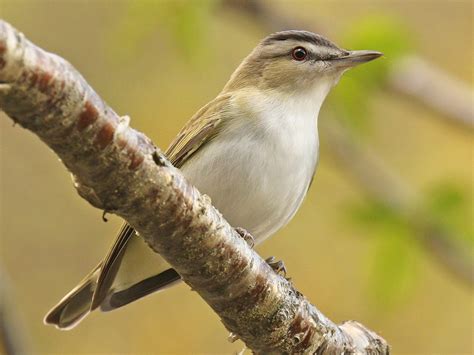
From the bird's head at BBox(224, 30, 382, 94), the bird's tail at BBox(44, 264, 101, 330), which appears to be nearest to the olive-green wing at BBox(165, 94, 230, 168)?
the bird's head at BBox(224, 30, 382, 94)

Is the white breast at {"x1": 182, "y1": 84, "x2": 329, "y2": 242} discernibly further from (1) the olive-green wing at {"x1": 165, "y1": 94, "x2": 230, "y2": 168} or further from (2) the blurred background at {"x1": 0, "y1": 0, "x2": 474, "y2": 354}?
(2) the blurred background at {"x1": 0, "y1": 0, "x2": 474, "y2": 354}

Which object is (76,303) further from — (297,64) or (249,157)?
(297,64)

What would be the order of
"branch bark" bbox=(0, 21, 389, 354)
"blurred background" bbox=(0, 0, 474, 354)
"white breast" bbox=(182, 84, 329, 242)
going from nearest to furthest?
"branch bark" bbox=(0, 21, 389, 354) → "white breast" bbox=(182, 84, 329, 242) → "blurred background" bbox=(0, 0, 474, 354)

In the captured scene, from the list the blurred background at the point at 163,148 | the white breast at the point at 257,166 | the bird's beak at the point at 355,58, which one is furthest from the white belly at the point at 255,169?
the blurred background at the point at 163,148

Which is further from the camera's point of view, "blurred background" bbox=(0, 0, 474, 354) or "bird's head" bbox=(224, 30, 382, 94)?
"blurred background" bbox=(0, 0, 474, 354)

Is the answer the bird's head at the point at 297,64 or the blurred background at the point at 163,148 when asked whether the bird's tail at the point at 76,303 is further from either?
the blurred background at the point at 163,148

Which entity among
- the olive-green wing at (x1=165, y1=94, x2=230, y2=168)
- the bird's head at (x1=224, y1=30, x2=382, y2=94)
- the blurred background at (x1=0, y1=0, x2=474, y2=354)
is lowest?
the blurred background at (x1=0, y1=0, x2=474, y2=354)

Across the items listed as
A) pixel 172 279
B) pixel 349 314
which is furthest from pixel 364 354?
pixel 349 314
